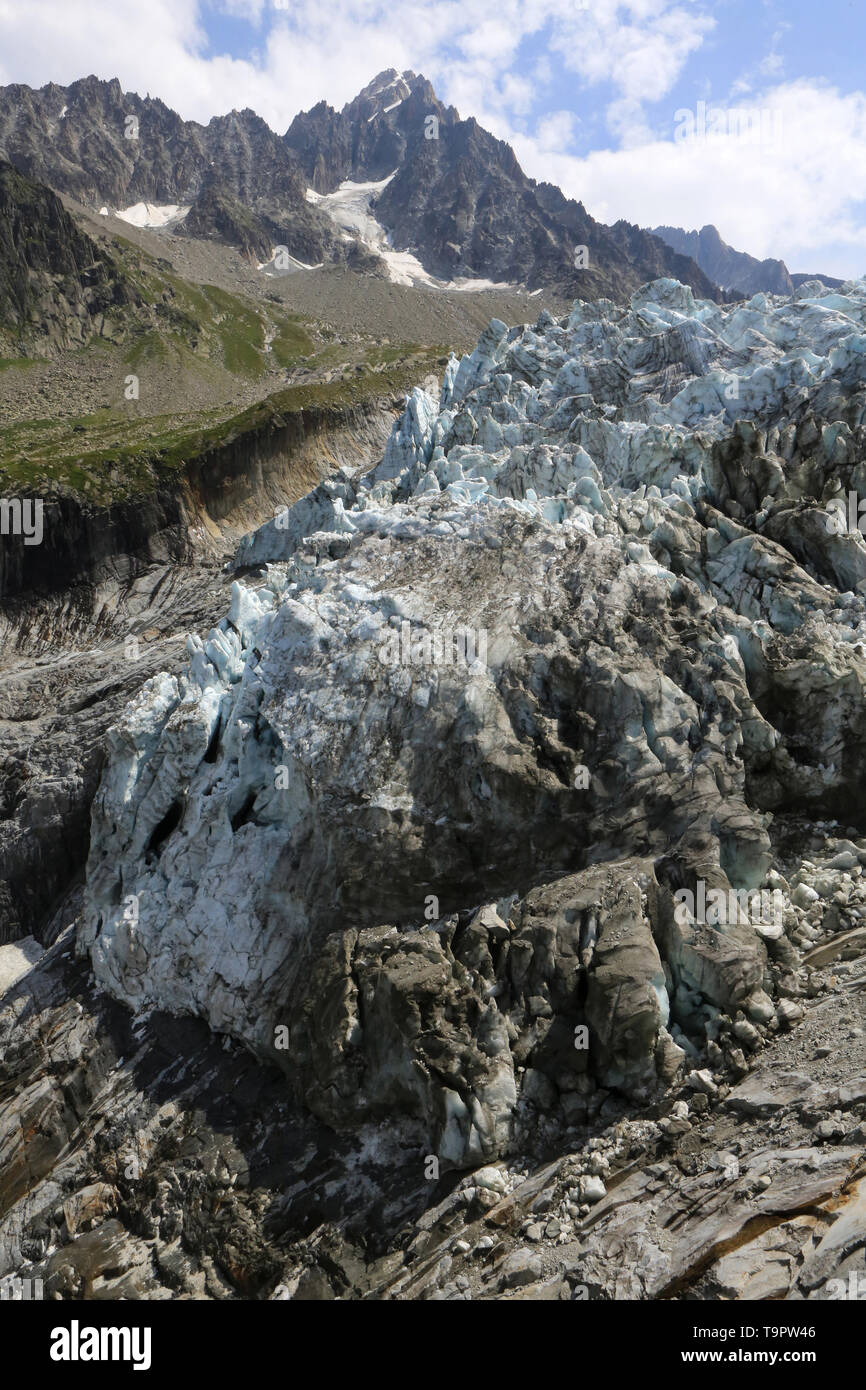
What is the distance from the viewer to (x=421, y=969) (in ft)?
65.5

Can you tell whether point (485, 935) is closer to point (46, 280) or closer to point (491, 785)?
point (491, 785)

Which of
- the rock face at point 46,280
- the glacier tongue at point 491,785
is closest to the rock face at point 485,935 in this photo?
the glacier tongue at point 491,785

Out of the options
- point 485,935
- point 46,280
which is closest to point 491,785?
point 485,935

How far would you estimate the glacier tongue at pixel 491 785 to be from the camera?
19016mm

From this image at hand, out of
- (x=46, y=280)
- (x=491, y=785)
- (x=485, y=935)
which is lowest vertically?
(x=485, y=935)

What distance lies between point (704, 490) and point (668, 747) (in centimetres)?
1600

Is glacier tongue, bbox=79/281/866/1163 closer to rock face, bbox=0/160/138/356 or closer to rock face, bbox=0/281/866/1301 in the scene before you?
rock face, bbox=0/281/866/1301

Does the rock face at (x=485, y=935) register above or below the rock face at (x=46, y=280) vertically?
below

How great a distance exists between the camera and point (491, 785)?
73.8 ft

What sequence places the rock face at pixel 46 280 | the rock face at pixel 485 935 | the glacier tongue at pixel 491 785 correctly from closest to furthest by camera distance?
1. the rock face at pixel 485 935
2. the glacier tongue at pixel 491 785
3. the rock face at pixel 46 280

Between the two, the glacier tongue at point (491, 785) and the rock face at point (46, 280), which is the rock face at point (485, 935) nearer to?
the glacier tongue at point (491, 785)

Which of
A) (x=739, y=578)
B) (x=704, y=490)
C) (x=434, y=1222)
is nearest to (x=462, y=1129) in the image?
(x=434, y=1222)

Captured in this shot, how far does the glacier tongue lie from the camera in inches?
749
